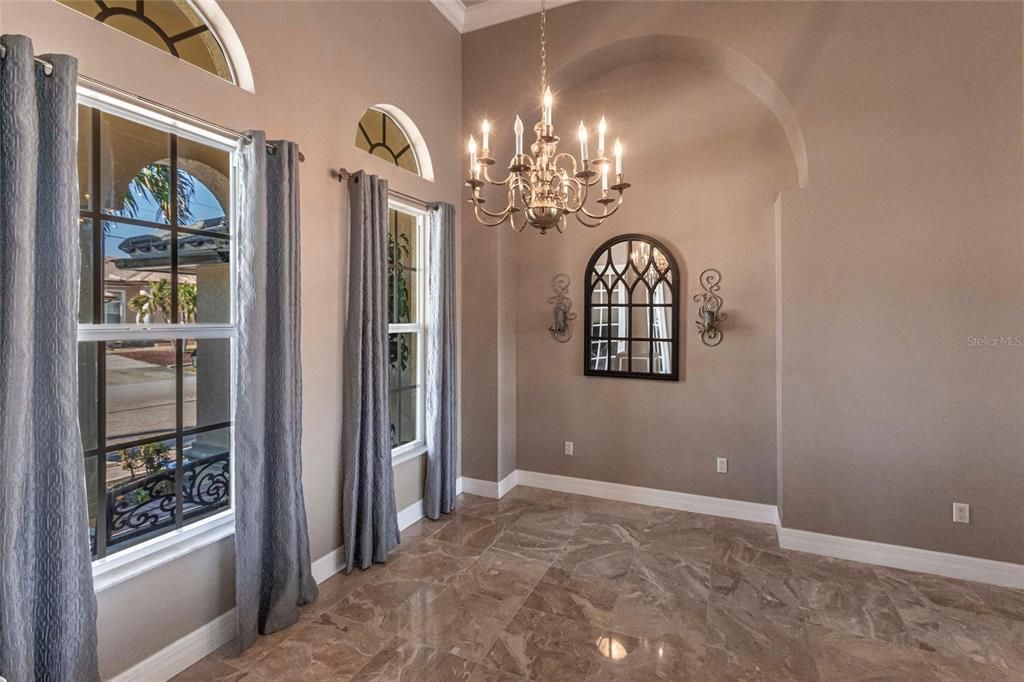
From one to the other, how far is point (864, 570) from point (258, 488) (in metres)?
3.57

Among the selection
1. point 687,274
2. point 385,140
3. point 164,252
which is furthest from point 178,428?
point 687,274

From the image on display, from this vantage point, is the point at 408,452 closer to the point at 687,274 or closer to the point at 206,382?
the point at 206,382

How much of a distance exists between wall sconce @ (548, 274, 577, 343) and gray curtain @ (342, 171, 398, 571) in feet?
5.62

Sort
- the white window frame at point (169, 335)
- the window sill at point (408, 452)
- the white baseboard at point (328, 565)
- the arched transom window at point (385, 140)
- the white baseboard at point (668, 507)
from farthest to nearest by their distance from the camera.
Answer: the window sill at point (408, 452) < the arched transom window at point (385, 140) < the white baseboard at point (328, 565) < the white baseboard at point (668, 507) < the white window frame at point (169, 335)

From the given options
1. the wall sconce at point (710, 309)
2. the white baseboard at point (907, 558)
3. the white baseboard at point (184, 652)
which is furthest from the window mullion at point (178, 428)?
the white baseboard at point (907, 558)

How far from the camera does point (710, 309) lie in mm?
3861

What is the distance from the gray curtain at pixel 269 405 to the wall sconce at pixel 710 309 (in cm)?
298

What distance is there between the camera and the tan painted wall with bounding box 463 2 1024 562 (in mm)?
2887

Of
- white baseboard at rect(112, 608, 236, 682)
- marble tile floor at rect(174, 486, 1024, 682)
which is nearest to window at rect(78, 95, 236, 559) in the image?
white baseboard at rect(112, 608, 236, 682)

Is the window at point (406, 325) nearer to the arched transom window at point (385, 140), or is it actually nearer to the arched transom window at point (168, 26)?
the arched transom window at point (385, 140)

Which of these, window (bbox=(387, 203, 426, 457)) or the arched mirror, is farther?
the arched mirror

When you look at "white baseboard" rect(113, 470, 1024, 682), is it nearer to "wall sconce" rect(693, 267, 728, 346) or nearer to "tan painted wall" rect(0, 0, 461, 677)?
"tan painted wall" rect(0, 0, 461, 677)

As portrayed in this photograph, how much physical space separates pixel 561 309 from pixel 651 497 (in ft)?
5.85

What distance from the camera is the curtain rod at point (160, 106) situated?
5.36 feet
